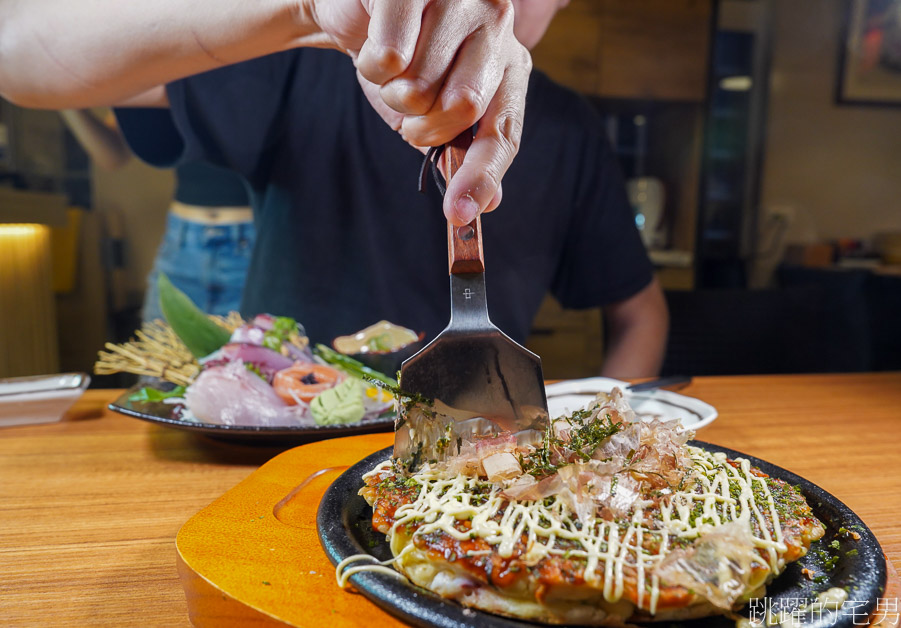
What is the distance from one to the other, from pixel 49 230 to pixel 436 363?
419cm

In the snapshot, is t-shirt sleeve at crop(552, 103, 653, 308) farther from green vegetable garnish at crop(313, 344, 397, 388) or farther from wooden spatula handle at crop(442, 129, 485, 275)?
wooden spatula handle at crop(442, 129, 485, 275)

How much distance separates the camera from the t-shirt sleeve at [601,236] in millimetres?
2365

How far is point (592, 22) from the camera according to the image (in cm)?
445

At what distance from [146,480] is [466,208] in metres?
0.74

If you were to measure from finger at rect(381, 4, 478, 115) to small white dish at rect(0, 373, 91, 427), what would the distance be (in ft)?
3.38

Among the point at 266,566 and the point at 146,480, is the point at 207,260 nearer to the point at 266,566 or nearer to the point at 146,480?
the point at 146,480

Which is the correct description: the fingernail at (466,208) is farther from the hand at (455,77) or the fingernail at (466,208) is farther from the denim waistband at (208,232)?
the denim waistband at (208,232)

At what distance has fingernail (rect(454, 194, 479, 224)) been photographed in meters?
0.83

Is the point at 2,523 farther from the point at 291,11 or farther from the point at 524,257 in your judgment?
the point at 524,257

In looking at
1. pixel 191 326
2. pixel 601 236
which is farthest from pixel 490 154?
pixel 601 236

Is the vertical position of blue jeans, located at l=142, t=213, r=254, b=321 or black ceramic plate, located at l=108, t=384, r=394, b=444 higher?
blue jeans, located at l=142, t=213, r=254, b=321

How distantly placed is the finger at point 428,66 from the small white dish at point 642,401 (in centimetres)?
68

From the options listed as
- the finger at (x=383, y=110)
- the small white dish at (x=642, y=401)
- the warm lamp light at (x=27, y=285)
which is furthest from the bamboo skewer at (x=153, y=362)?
the warm lamp light at (x=27, y=285)

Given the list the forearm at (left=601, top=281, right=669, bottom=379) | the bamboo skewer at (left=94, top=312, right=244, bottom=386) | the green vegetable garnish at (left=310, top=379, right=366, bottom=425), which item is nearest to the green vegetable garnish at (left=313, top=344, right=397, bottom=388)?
the green vegetable garnish at (left=310, top=379, right=366, bottom=425)
